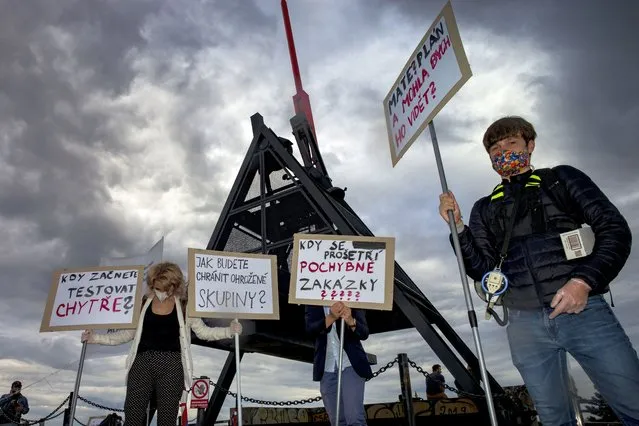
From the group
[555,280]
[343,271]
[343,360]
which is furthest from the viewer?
[343,271]

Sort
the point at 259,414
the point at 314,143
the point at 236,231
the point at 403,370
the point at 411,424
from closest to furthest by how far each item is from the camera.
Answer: the point at 411,424, the point at 403,370, the point at 259,414, the point at 236,231, the point at 314,143

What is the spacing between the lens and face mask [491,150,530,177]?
3.04 metres

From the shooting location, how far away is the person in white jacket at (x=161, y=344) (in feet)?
14.4

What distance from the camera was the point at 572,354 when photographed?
2.50 meters

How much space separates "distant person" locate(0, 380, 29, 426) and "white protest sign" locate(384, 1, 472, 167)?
11180 millimetres

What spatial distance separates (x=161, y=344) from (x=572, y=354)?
365cm

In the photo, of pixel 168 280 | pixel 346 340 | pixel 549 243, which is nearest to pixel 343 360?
pixel 346 340

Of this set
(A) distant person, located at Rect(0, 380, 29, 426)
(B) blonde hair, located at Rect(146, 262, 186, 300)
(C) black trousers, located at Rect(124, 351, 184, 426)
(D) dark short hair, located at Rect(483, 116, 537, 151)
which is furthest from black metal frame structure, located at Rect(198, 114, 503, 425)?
(D) dark short hair, located at Rect(483, 116, 537, 151)

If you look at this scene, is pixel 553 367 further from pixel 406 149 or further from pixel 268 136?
pixel 268 136

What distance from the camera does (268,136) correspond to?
12477 mm

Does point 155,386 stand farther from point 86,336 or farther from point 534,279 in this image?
point 534,279

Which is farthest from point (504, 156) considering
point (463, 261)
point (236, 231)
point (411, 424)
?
point (236, 231)

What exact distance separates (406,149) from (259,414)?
21.8 ft

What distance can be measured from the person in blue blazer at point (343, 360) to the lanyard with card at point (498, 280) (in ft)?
6.16
